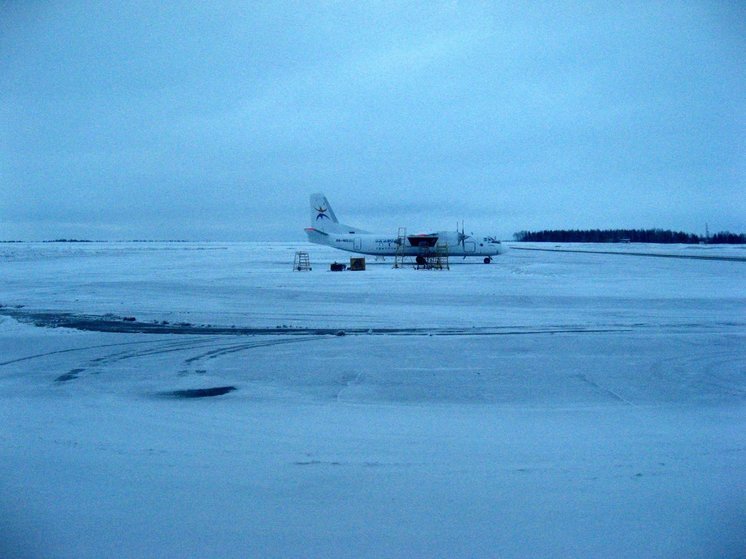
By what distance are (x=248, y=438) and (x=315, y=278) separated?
23.2 metres

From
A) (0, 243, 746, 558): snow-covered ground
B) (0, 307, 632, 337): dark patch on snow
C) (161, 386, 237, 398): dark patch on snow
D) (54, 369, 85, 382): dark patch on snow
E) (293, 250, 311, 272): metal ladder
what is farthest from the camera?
(293, 250, 311, 272): metal ladder

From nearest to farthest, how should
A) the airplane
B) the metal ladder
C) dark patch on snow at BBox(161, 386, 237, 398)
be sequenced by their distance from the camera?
dark patch on snow at BBox(161, 386, 237, 398), the metal ladder, the airplane

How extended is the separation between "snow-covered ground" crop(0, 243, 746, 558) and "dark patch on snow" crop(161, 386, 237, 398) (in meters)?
0.09

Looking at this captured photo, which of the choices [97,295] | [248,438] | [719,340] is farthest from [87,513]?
[97,295]

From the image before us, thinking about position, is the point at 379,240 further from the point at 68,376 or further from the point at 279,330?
the point at 68,376

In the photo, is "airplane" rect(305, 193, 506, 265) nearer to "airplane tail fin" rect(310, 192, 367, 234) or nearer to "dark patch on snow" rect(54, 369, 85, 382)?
"airplane tail fin" rect(310, 192, 367, 234)

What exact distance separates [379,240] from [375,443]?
40.9 m

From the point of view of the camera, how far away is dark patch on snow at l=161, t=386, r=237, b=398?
7.75 meters

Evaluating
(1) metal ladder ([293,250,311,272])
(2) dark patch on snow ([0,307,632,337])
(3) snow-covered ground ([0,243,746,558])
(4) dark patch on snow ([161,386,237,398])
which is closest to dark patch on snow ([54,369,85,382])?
(3) snow-covered ground ([0,243,746,558])

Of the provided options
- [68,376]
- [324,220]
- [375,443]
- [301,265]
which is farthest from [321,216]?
[375,443]

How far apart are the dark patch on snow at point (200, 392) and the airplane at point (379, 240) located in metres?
37.4

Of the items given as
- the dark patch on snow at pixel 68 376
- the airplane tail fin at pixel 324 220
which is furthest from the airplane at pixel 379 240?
the dark patch on snow at pixel 68 376

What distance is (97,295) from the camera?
825 inches

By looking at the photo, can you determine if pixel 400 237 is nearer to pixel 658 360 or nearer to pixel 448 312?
pixel 448 312
